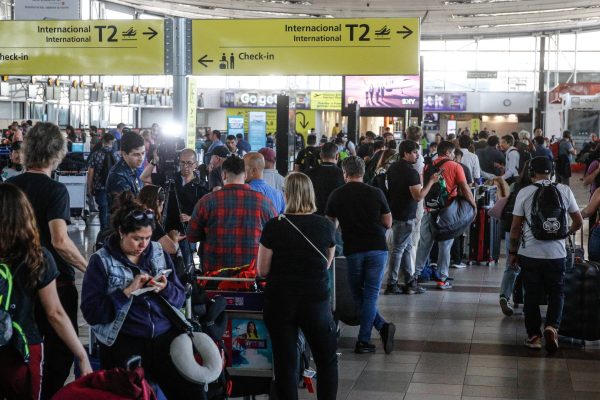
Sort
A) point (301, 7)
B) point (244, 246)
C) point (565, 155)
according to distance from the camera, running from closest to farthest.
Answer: point (244, 246) → point (565, 155) → point (301, 7)

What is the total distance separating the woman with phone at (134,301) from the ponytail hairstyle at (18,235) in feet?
1.23

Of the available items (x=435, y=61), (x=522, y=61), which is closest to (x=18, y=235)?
(x=435, y=61)

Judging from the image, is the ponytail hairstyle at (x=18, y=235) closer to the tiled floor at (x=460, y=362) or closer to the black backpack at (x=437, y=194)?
the tiled floor at (x=460, y=362)

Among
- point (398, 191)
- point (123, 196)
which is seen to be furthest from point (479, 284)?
point (123, 196)

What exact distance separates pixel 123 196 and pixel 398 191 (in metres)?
5.58

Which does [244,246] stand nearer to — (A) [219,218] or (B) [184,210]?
(A) [219,218]

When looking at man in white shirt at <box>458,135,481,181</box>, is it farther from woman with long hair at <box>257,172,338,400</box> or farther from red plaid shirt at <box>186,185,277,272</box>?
woman with long hair at <box>257,172,338,400</box>

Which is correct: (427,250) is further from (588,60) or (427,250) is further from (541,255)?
(588,60)

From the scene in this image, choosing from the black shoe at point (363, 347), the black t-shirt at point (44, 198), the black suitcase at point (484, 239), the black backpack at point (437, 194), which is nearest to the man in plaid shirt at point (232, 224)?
the black t-shirt at point (44, 198)

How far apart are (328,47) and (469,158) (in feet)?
12.1

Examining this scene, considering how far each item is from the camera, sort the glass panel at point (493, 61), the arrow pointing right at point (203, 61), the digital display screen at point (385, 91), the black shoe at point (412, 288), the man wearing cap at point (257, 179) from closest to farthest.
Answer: the man wearing cap at point (257, 179)
the black shoe at point (412, 288)
the arrow pointing right at point (203, 61)
the digital display screen at point (385, 91)
the glass panel at point (493, 61)

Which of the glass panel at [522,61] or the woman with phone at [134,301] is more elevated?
the glass panel at [522,61]

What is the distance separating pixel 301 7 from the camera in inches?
1606

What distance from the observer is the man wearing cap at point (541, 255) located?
295 inches
